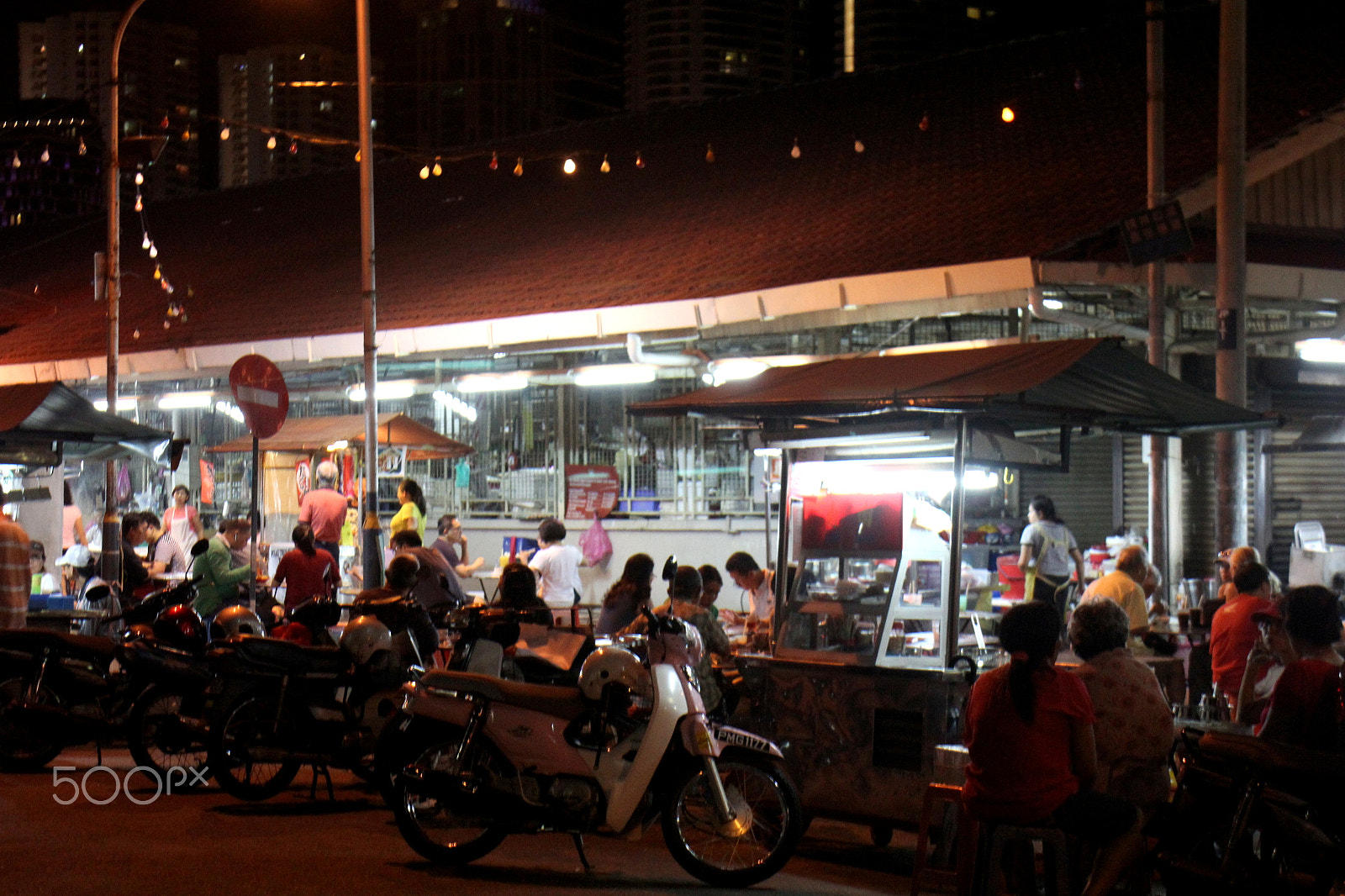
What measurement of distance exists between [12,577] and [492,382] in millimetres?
8549

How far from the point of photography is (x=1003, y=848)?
575 cm

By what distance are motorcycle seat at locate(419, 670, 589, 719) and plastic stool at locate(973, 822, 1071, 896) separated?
2.54 meters

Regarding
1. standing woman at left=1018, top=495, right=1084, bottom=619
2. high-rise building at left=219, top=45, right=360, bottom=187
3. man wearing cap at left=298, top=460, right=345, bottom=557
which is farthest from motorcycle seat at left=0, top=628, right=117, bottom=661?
high-rise building at left=219, top=45, right=360, bottom=187

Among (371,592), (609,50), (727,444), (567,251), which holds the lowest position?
(371,592)

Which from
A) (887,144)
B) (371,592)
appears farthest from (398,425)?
(371,592)

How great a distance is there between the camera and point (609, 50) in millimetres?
112938

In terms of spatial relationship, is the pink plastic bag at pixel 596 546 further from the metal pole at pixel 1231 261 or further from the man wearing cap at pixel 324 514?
the metal pole at pixel 1231 261

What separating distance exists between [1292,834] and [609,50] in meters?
112

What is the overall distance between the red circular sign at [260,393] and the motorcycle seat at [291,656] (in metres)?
3.67

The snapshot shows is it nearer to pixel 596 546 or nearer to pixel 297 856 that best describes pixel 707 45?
pixel 596 546

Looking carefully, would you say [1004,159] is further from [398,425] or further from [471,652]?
[471,652]

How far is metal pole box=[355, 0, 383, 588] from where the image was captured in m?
14.4

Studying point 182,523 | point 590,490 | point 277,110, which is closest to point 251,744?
point 182,523

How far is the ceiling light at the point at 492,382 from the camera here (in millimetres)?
18578
